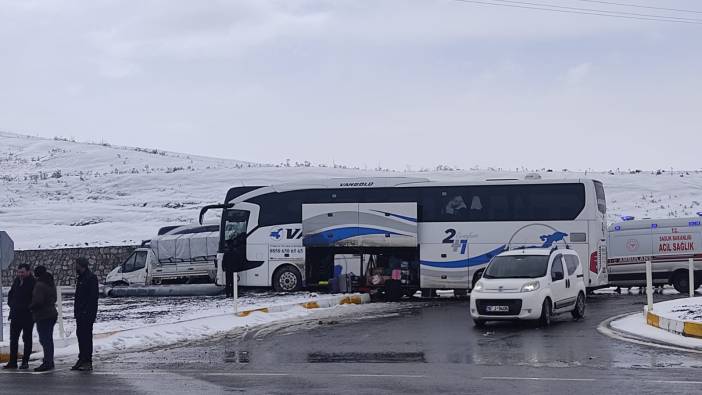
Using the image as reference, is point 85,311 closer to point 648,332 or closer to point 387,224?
point 648,332

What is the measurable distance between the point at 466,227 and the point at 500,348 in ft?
48.5

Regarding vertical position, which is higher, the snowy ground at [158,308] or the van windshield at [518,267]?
the van windshield at [518,267]

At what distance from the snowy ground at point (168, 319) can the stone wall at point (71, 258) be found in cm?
1203

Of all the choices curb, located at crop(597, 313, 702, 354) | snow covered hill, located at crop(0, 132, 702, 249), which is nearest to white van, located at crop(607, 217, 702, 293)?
curb, located at crop(597, 313, 702, 354)

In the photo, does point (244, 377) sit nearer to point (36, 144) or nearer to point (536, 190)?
point (536, 190)

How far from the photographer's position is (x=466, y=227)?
1250 inches

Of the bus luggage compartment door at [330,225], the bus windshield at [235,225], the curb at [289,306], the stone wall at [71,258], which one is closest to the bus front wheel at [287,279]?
the bus luggage compartment door at [330,225]

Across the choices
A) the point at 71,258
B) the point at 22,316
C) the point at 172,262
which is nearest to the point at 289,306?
the point at 22,316

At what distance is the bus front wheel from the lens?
1318 inches

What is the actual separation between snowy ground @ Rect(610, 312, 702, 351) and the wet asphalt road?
0.59 meters

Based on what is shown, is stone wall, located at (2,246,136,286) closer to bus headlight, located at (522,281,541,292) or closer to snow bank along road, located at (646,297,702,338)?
bus headlight, located at (522,281,541,292)

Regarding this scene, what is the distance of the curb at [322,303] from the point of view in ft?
83.1

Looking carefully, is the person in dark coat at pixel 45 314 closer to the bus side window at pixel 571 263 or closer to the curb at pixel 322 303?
the curb at pixel 322 303

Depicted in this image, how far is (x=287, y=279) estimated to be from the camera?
110 feet
